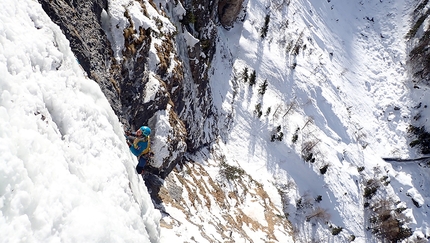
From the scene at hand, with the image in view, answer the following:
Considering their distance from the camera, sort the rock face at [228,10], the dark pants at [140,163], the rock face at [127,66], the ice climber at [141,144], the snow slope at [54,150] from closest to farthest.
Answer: the snow slope at [54,150], the rock face at [127,66], the ice climber at [141,144], the dark pants at [140,163], the rock face at [228,10]

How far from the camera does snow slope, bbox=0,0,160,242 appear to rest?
139 inches

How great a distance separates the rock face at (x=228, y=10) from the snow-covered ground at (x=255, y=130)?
0.90 m

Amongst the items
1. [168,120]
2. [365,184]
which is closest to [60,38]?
[168,120]

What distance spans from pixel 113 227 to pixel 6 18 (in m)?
3.63

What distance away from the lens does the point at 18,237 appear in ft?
10.6

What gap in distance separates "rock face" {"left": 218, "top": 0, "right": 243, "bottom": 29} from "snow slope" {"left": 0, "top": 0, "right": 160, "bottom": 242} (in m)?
19.1

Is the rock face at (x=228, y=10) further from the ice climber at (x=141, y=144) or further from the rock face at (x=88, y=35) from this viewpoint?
the ice climber at (x=141, y=144)

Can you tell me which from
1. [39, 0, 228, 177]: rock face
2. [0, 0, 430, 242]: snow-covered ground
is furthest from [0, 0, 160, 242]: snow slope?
[39, 0, 228, 177]: rock face

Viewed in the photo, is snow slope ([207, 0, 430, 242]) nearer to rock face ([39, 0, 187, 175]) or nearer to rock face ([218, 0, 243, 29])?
Answer: rock face ([218, 0, 243, 29])

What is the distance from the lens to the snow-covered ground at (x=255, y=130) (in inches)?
156

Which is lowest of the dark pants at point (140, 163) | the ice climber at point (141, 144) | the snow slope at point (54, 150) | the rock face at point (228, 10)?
the dark pants at point (140, 163)

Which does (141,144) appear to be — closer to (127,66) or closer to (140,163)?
(140,163)

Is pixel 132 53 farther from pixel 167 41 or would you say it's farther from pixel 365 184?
pixel 365 184

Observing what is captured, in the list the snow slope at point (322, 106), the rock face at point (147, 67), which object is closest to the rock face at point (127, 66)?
the rock face at point (147, 67)
